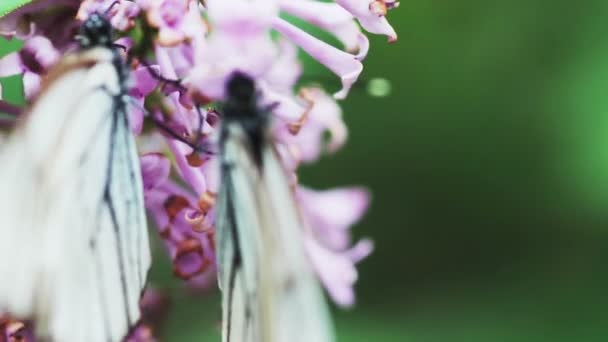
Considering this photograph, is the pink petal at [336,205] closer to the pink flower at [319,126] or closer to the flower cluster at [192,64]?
the pink flower at [319,126]

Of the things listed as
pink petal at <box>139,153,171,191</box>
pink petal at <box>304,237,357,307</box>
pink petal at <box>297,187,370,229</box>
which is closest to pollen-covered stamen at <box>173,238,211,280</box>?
pink petal at <box>139,153,171,191</box>

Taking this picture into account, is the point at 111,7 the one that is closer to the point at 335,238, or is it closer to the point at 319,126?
the point at 319,126

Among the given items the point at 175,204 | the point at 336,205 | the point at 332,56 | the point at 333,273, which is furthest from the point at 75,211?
the point at 336,205

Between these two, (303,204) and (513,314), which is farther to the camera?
(513,314)

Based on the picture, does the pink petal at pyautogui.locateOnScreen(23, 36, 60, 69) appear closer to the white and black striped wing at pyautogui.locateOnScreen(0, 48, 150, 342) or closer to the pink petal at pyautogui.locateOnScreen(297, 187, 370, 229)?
the white and black striped wing at pyautogui.locateOnScreen(0, 48, 150, 342)

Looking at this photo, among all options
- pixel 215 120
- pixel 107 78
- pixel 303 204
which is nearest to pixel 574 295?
pixel 303 204

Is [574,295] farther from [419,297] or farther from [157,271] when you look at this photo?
[157,271]
